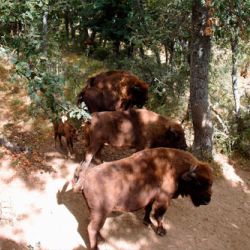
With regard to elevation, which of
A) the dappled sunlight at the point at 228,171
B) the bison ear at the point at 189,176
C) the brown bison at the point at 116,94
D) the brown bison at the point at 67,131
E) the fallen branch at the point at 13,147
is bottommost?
the dappled sunlight at the point at 228,171

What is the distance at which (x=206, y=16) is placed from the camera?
10.0 meters

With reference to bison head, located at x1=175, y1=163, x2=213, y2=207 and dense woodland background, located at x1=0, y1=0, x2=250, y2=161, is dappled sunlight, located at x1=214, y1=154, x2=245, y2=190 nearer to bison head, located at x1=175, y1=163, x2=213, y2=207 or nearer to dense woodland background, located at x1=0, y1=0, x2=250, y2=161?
dense woodland background, located at x1=0, y1=0, x2=250, y2=161

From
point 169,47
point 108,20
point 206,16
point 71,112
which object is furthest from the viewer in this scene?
point 108,20

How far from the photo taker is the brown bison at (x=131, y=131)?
10203 mm

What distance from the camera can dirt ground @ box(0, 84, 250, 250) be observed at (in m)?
8.57

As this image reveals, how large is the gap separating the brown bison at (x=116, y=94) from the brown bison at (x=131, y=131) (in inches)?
67.6

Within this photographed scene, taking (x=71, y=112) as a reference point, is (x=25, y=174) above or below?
below

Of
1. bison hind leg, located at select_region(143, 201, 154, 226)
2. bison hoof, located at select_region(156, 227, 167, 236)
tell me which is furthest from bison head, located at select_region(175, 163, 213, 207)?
bison hoof, located at select_region(156, 227, 167, 236)

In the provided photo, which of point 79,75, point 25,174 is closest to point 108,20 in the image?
point 79,75

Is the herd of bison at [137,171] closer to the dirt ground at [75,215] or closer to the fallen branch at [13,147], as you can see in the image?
the dirt ground at [75,215]

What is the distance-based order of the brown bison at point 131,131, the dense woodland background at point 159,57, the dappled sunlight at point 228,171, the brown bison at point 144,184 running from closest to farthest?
the brown bison at point 144,184
the dense woodland background at point 159,57
the brown bison at point 131,131
the dappled sunlight at point 228,171

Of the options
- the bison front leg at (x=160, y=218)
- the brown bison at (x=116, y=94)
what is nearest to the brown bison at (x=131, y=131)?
the brown bison at (x=116, y=94)

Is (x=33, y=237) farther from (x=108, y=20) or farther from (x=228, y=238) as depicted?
(x=108, y=20)

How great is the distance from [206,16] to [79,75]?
26.9ft
